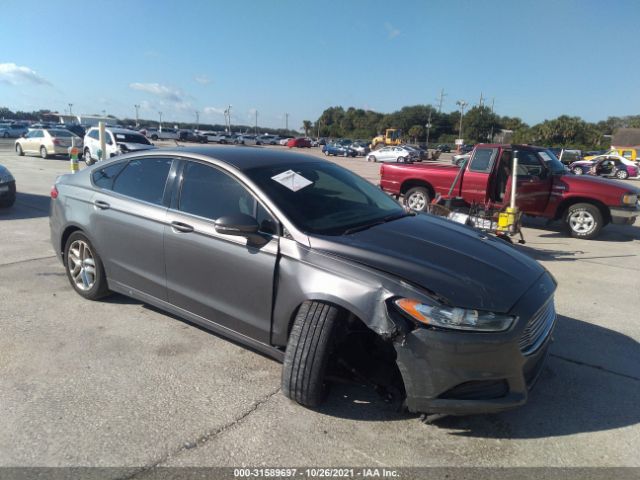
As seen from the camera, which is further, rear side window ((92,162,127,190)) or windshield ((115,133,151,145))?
windshield ((115,133,151,145))

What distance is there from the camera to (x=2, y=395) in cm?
303

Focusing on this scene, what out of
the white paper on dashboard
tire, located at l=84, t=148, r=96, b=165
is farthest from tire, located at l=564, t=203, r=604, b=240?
tire, located at l=84, t=148, r=96, b=165

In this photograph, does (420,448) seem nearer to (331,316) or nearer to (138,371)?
(331,316)

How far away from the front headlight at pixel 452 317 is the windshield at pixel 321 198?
84cm

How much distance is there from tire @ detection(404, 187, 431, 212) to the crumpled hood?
22.8 feet

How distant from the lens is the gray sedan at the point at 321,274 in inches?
102

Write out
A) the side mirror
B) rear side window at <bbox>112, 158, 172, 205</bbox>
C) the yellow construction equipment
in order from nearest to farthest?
the side mirror < rear side window at <bbox>112, 158, 172, 205</bbox> < the yellow construction equipment

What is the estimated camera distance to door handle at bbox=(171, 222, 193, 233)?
3.51 meters

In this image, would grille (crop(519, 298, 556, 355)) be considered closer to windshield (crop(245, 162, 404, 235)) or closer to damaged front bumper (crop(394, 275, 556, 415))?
damaged front bumper (crop(394, 275, 556, 415))

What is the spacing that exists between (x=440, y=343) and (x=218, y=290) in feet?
5.42

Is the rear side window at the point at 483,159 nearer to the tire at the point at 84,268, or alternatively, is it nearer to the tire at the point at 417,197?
the tire at the point at 417,197

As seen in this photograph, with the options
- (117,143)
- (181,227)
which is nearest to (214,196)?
(181,227)

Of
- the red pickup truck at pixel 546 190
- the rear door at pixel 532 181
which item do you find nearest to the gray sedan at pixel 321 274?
the red pickup truck at pixel 546 190

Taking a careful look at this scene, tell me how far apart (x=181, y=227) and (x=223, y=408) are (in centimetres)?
139
